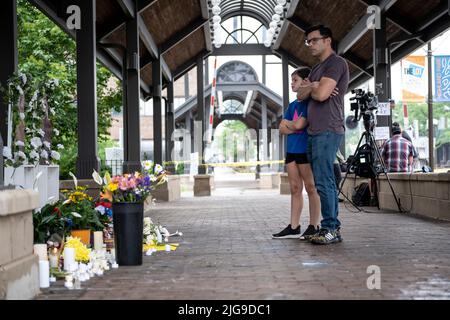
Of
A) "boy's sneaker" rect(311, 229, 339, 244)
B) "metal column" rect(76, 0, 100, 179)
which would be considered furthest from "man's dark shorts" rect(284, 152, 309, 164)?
"metal column" rect(76, 0, 100, 179)

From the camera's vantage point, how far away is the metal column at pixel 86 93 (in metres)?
10.7

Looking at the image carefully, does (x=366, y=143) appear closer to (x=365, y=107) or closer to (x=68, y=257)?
(x=365, y=107)

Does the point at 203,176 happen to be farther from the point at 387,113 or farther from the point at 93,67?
the point at 93,67

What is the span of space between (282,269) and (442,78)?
16249 mm

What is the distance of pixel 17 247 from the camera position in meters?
3.87

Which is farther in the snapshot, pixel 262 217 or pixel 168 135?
pixel 168 135

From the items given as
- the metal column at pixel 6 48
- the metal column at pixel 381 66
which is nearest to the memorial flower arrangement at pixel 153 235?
the metal column at pixel 6 48

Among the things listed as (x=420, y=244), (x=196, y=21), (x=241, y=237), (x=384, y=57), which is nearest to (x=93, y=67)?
(x=241, y=237)

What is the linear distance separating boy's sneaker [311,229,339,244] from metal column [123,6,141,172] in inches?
364

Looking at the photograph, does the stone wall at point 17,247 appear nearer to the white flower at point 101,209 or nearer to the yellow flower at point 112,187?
the yellow flower at point 112,187

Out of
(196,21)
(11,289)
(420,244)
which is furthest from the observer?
(196,21)

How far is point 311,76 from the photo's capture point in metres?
6.60

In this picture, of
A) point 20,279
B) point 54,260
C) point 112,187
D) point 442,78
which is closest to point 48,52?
point 442,78

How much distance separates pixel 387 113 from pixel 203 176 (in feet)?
37.7
